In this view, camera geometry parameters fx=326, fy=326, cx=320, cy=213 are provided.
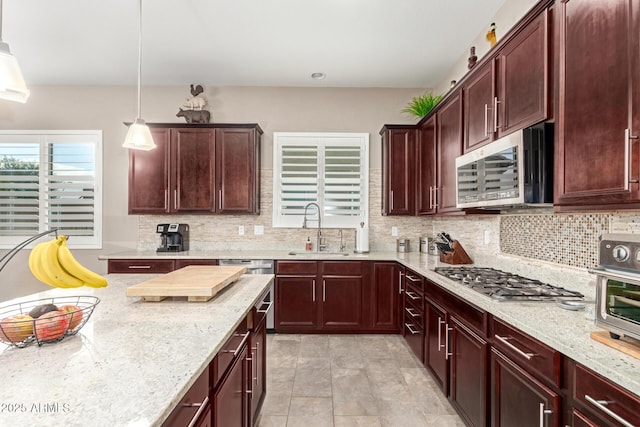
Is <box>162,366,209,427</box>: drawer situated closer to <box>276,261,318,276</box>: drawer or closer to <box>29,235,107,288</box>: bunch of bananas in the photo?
<box>29,235,107,288</box>: bunch of bananas

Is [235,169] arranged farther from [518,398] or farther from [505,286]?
[518,398]

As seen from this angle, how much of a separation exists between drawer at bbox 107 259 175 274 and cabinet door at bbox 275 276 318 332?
1.18m

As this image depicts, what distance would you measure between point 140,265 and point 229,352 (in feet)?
8.60

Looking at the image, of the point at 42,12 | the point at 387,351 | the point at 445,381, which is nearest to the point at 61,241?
the point at 445,381

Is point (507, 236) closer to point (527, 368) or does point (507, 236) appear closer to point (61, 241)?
point (527, 368)

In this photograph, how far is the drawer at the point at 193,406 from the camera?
33.1 inches

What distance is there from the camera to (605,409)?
0.95 meters

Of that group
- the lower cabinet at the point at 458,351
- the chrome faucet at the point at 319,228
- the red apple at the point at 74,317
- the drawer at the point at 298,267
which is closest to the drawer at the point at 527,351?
the lower cabinet at the point at 458,351

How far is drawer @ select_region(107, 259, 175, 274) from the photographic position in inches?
135

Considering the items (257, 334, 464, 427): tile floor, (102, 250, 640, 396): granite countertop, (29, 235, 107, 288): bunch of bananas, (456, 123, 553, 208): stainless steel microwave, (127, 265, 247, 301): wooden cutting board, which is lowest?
(257, 334, 464, 427): tile floor

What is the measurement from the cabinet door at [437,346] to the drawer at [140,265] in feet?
8.43

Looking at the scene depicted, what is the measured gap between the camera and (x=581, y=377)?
106 centimetres

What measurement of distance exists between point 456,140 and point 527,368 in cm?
182

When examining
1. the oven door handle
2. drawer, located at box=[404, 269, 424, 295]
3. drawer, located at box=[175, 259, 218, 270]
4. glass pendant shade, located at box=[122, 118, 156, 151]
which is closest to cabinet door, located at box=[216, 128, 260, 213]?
drawer, located at box=[175, 259, 218, 270]
